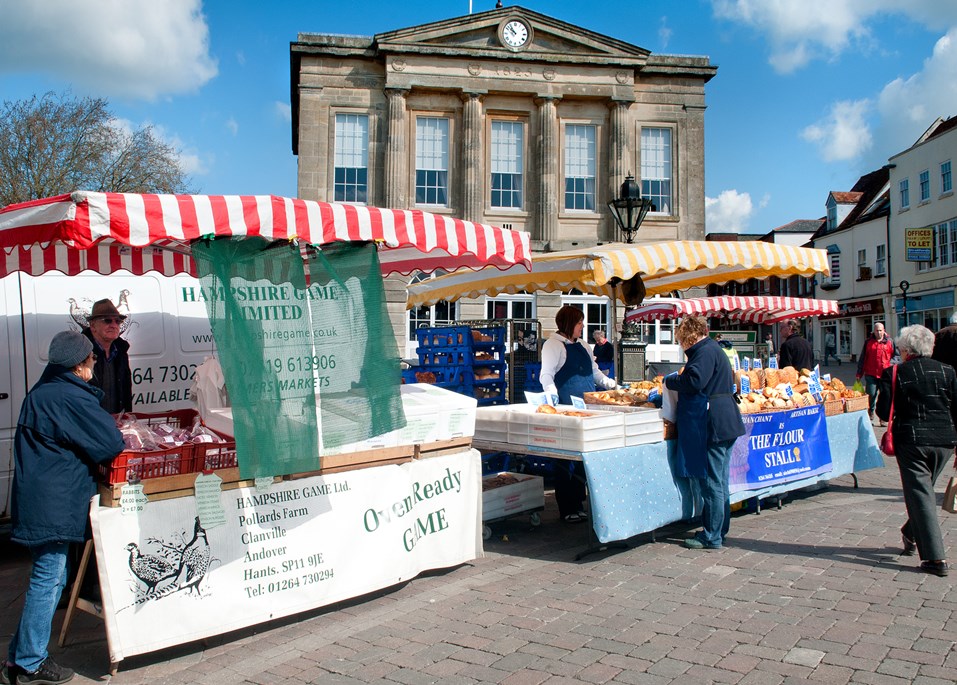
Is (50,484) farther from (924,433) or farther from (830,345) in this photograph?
(830,345)

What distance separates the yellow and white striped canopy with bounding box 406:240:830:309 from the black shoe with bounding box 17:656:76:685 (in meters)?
5.09

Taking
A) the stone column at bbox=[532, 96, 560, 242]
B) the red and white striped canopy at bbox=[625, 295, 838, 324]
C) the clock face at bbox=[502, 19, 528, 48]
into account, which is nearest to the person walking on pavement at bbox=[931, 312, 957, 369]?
the red and white striped canopy at bbox=[625, 295, 838, 324]

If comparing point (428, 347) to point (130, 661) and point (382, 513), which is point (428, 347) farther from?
point (130, 661)

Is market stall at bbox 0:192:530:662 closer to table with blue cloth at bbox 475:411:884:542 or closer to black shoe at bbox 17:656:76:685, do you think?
black shoe at bbox 17:656:76:685

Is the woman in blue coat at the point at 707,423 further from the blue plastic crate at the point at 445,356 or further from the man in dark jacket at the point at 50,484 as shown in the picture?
the man in dark jacket at the point at 50,484

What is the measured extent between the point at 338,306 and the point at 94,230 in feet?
4.74

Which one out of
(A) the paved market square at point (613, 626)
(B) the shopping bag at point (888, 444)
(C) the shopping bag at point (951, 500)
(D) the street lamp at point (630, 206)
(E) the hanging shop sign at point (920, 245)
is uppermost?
(E) the hanging shop sign at point (920, 245)

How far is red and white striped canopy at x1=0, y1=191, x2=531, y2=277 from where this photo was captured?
3789 mm

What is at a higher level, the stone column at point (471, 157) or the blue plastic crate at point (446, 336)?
the stone column at point (471, 157)

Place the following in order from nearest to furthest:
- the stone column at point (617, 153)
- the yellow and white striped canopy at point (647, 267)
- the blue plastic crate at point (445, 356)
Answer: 1. the yellow and white striped canopy at point (647, 267)
2. the blue plastic crate at point (445, 356)
3. the stone column at point (617, 153)

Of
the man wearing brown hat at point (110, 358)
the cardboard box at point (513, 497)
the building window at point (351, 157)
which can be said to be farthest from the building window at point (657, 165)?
the man wearing brown hat at point (110, 358)

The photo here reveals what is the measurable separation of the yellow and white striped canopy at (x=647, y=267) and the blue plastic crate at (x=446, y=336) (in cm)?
57

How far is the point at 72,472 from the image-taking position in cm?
381

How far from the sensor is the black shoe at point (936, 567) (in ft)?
17.3
